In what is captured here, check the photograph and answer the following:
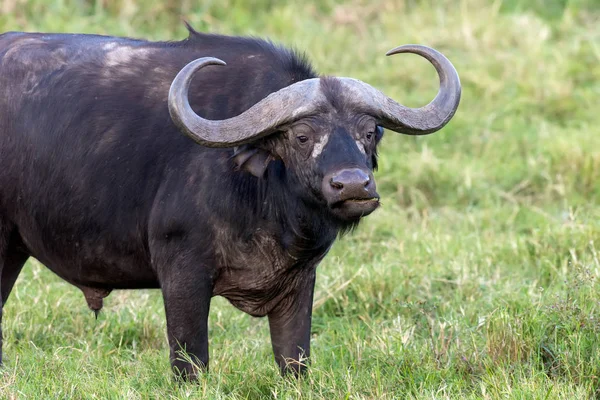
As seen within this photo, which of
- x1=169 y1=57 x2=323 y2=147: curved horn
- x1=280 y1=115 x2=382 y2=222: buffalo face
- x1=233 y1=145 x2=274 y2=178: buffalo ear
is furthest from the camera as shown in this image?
x1=233 y1=145 x2=274 y2=178: buffalo ear

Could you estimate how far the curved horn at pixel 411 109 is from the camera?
4.44 m

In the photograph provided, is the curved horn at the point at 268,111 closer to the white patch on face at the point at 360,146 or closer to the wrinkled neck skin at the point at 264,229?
the white patch on face at the point at 360,146

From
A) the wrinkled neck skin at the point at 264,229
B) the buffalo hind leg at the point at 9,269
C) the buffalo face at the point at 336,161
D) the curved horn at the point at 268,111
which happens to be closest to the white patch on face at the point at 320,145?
the buffalo face at the point at 336,161

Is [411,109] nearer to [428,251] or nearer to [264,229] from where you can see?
[264,229]

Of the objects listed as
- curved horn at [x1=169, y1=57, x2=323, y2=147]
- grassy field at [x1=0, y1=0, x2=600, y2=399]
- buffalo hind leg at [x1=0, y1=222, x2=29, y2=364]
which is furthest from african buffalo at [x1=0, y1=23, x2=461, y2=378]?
grassy field at [x1=0, y1=0, x2=600, y2=399]

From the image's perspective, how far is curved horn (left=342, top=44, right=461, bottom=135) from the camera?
14.6 feet

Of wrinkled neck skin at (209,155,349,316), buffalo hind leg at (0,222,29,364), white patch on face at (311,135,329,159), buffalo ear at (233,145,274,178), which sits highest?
white patch on face at (311,135,329,159)

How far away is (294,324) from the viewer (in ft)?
16.3

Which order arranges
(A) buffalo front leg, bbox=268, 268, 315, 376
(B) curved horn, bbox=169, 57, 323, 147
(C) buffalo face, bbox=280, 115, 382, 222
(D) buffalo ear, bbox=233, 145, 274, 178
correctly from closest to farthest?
(C) buffalo face, bbox=280, 115, 382, 222 < (B) curved horn, bbox=169, 57, 323, 147 < (D) buffalo ear, bbox=233, 145, 274, 178 < (A) buffalo front leg, bbox=268, 268, 315, 376

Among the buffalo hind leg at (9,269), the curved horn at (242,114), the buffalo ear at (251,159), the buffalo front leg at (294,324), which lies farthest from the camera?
the buffalo hind leg at (9,269)

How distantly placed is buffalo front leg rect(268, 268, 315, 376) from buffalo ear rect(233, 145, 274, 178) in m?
0.64

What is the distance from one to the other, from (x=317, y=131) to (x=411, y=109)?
504 mm

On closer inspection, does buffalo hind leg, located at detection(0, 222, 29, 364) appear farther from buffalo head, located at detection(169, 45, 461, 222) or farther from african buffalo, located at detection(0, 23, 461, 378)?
buffalo head, located at detection(169, 45, 461, 222)

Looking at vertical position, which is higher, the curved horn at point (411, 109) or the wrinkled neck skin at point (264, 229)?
the curved horn at point (411, 109)
